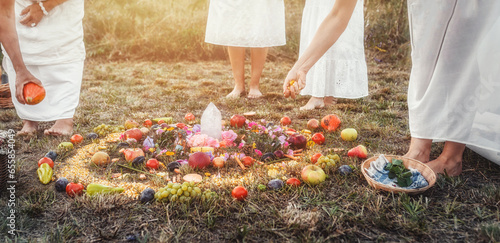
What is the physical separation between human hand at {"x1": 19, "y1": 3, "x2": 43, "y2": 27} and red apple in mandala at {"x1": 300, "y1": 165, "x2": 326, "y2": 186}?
2.43 metres

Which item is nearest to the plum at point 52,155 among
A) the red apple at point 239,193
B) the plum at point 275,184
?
the red apple at point 239,193

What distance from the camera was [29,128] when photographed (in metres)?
3.16

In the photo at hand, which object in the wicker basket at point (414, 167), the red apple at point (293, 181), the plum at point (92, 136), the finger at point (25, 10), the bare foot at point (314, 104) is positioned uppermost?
the finger at point (25, 10)

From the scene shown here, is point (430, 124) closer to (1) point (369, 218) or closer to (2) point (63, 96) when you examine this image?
(1) point (369, 218)

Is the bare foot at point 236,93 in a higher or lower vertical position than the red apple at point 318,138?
lower

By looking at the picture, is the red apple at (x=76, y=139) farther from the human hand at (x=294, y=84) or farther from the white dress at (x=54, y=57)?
the human hand at (x=294, y=84)

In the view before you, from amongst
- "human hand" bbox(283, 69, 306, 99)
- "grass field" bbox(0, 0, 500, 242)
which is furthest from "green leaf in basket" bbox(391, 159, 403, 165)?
"human hand" bbox(283, 69, 306, 99)

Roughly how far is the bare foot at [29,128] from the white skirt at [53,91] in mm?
77

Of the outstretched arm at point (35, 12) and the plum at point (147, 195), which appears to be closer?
the plum at point (147, 195)

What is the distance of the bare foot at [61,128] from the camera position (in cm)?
310

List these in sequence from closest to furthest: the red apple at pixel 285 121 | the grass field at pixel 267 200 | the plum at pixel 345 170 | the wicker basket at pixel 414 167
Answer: the grass field at pixel 267 200 < the wicker basket at pixel 414 167 < the plum at pixel 345 170 < the red apple at pixel 285 121

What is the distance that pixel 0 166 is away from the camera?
204cm

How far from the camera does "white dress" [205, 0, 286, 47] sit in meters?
4.29

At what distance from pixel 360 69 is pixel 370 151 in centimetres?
144
